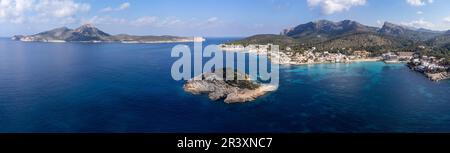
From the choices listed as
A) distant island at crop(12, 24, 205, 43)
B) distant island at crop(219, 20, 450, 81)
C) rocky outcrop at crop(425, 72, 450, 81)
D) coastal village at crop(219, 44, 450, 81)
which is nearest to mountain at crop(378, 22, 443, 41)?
distant island at crop(219, 20, 450, 81)

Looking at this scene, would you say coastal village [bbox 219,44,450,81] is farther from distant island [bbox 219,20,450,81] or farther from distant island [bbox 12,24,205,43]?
distant island [bbox 12,24,205,43]

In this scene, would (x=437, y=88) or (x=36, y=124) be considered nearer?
(x=36, y=124)

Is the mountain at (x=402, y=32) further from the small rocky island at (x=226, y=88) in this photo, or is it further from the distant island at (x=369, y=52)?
the small rocky island at (x=226, y=88)

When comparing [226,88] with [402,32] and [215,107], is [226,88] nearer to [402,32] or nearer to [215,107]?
[215,107]

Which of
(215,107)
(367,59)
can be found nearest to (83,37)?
(367,59)

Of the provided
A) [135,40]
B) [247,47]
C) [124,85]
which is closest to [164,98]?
[124,85]
